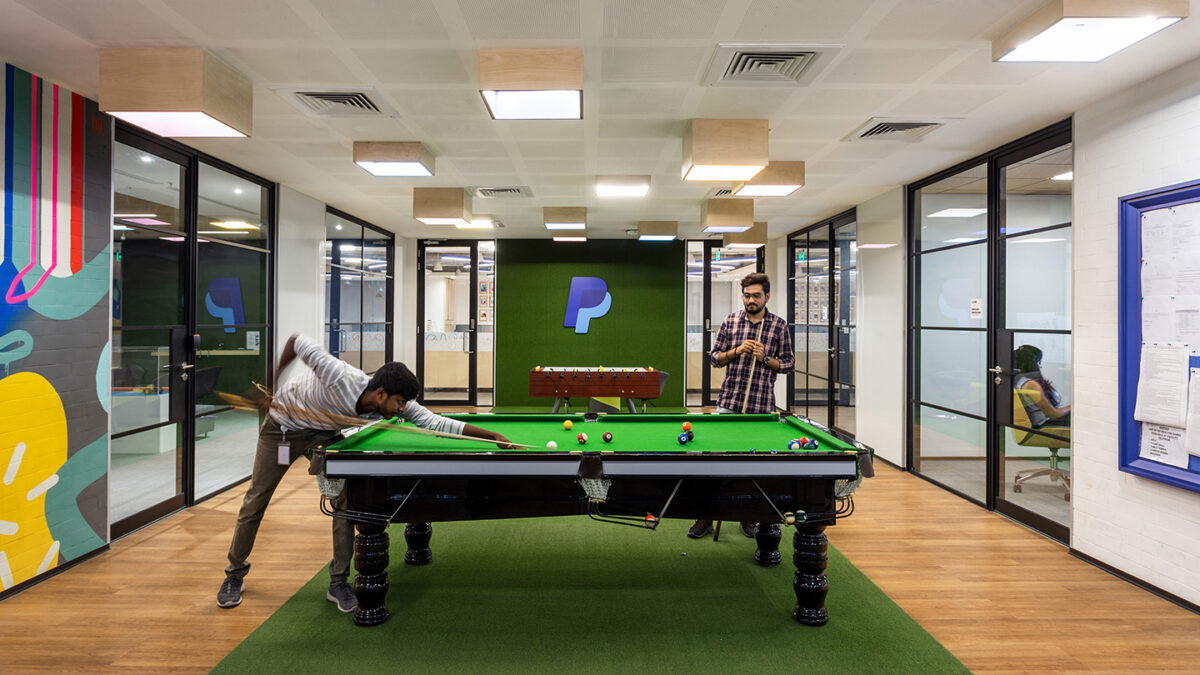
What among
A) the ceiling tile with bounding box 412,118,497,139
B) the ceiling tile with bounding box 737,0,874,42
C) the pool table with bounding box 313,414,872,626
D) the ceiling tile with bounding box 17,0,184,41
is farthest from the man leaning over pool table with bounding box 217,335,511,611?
the ceiling tile with bounding box 737,0,874,42

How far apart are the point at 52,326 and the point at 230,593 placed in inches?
68.3

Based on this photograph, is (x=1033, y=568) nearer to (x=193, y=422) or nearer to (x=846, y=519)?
(x=846, y=519)

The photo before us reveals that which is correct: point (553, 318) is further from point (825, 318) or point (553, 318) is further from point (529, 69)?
point (529, 69)

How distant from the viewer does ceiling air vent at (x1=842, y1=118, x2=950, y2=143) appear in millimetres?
3750

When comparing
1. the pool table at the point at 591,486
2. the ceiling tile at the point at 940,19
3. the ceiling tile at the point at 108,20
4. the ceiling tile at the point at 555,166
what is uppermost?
the ceiling tile at the point at 555,166

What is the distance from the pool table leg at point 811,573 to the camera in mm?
2594

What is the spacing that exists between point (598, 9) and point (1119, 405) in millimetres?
3464

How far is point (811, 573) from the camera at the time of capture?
2.61 meters

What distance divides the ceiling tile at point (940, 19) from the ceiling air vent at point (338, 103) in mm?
2678

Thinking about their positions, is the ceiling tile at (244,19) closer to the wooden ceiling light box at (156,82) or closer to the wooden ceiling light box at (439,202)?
the wooden ceiling light box at (156,82)

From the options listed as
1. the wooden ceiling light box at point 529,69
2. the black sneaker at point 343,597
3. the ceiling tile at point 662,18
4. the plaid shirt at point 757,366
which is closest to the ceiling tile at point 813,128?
the plaid shirt at point 757,366

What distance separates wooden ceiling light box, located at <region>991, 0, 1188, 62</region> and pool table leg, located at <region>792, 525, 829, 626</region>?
7.44ft

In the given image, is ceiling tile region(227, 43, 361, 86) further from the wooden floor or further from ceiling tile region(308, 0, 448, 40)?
the wooden floor

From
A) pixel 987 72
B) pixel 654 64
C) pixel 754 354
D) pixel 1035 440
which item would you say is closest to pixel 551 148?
pixel 654 64
